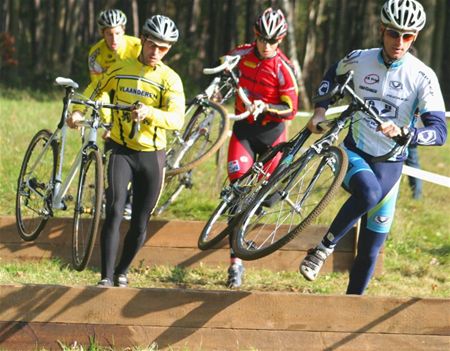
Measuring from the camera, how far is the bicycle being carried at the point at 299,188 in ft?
21.9

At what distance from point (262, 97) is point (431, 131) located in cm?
229

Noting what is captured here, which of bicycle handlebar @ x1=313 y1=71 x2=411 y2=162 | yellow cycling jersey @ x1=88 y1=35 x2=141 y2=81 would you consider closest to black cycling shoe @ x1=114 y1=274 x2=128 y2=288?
bicycle handlebar @ x1=313 y1=71 x2=411 y2=162

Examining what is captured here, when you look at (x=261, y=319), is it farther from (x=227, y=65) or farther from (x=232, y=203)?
(x=227, y=65)

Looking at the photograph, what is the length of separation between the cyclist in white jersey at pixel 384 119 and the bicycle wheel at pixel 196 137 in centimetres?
237

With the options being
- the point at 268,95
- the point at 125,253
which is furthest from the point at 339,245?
the point at 125,253

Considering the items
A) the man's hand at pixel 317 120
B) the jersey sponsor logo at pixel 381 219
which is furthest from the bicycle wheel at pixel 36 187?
the jersey sponsor logo at pixel 381 219

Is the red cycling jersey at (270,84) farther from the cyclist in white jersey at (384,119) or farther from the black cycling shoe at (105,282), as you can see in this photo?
the black cycling shoe at (105,282)

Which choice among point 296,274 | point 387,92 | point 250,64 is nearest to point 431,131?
point 387,92

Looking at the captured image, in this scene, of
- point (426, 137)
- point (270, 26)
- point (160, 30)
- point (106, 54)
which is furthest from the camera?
point (106, 54)

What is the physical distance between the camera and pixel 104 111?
8906mm

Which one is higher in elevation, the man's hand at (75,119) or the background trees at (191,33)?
the man's hand at (75,119)

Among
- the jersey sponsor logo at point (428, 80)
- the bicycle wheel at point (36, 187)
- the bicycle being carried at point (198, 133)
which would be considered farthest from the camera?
the bicycle being carried at point (198, 133)

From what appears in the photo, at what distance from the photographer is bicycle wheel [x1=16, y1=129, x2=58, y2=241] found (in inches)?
342

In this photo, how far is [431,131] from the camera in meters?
6.73
